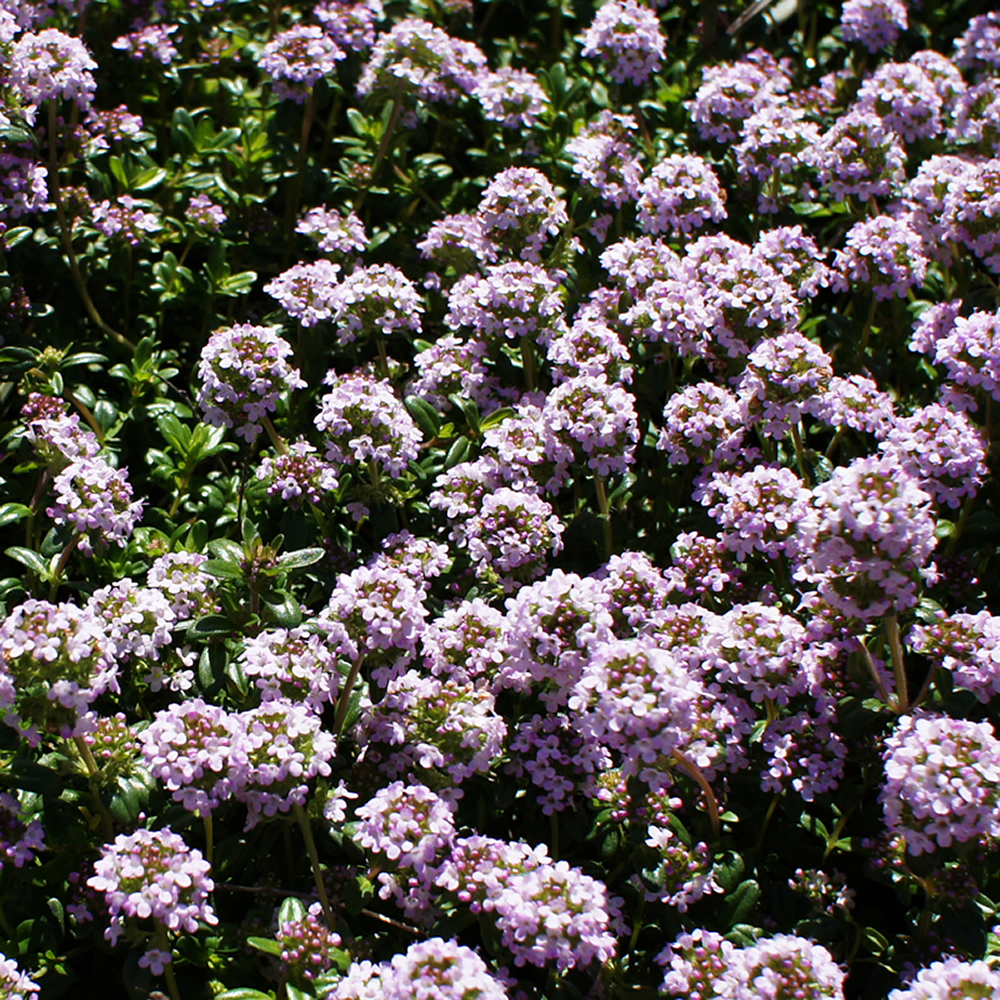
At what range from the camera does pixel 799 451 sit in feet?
15.5

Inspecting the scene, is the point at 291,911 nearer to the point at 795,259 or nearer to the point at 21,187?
the point at 21,187

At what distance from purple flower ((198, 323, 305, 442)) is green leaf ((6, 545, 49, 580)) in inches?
34.6

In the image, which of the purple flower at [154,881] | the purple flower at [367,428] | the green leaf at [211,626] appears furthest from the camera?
the purple flower at [367,428]

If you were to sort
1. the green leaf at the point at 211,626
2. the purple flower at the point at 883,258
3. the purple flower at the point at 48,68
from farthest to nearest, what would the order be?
the purple flower at the point at 883,258 → the purple flower at the point at 48,68 → the green leaf at the point at 211,626

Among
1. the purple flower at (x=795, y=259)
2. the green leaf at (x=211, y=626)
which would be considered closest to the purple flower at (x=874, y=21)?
the purple flower at (x=795, y=259)

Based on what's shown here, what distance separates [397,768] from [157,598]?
1.08 m

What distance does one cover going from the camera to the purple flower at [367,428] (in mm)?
4375

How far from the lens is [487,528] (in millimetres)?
4211

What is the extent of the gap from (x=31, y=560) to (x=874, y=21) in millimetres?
5946

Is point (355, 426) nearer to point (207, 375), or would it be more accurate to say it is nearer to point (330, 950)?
point (207, 375)

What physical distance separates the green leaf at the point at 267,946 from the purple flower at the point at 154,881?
16 centimetres

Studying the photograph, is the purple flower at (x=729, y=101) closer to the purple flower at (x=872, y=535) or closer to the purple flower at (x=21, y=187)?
the purple flower at (x=872, y=535)

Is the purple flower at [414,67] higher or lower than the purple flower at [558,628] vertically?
higher

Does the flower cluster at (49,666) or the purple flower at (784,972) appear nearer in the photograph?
the purple flower at (784,972)
